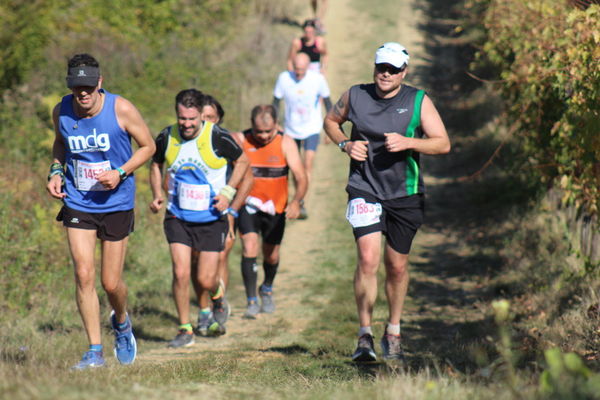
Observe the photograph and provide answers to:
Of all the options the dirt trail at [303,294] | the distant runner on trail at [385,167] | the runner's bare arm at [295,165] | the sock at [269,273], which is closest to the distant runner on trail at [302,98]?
the dirt trail at [303,294]

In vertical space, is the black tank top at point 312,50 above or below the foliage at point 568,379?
above

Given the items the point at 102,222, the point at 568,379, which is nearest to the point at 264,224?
the point at 102,222

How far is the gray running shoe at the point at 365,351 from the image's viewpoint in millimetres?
6051

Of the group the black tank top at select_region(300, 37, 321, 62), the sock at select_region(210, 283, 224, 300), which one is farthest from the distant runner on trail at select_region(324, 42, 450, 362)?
the black tank top at select_region(300, 37, 321, 62)

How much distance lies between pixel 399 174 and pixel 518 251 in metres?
3.85

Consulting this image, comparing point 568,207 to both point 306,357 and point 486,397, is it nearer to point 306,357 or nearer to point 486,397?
point 306,357

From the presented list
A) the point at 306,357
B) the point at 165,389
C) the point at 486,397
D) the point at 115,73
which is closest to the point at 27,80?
the point at 115,73

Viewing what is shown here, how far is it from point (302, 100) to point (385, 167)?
5951mm

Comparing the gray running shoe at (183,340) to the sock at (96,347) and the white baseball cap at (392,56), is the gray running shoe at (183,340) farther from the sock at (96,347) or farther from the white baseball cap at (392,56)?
the white baseball cap at (392,56)

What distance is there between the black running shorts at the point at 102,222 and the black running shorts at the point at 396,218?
69.3 inches

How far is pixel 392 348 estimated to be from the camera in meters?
6.34

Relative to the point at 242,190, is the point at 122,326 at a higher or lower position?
lower

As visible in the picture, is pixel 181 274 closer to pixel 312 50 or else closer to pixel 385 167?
pixel 385 167

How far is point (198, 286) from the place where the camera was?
25.6 ft
